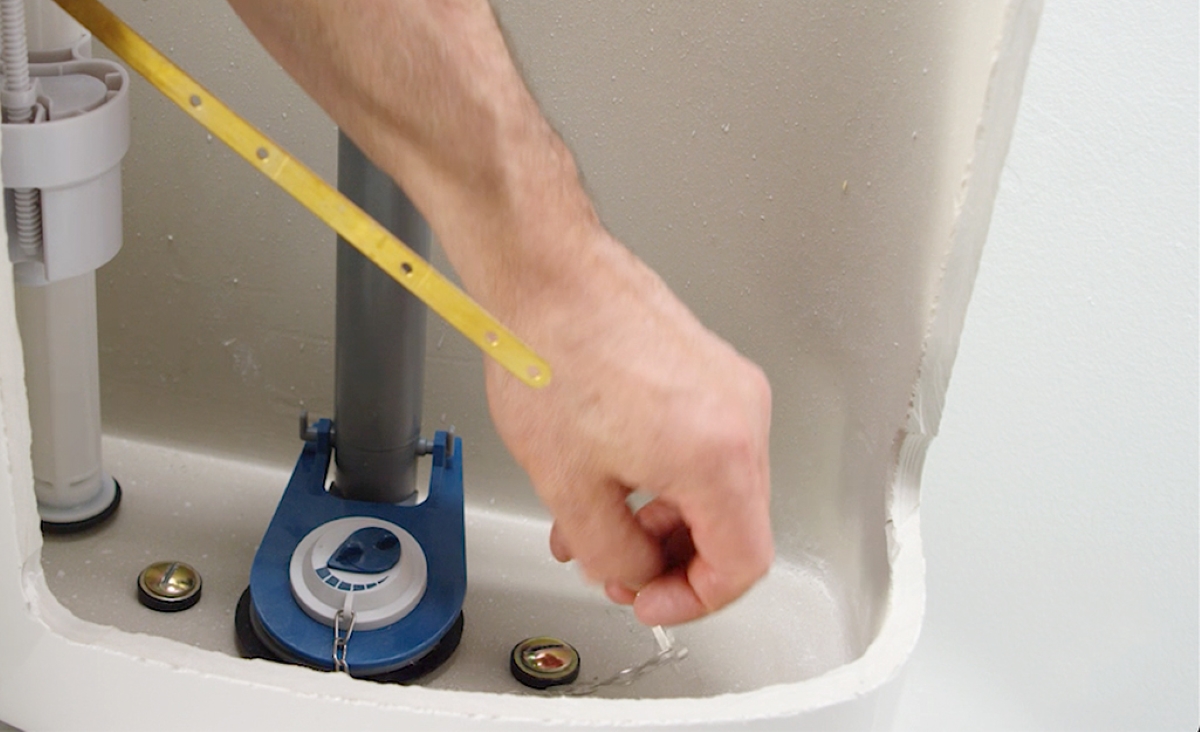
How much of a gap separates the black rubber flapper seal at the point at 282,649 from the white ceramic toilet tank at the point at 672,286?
14 millimetres

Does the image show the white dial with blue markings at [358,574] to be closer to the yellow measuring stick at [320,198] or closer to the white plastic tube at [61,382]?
the white plastic tube at [61,382]

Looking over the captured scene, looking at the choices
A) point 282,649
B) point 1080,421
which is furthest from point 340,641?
point 1080,421

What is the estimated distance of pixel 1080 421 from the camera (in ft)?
2.73

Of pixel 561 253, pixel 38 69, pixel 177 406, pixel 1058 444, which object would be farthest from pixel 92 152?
pixel 1058 444

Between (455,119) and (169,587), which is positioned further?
(169,587)

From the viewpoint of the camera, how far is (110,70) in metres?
0.54

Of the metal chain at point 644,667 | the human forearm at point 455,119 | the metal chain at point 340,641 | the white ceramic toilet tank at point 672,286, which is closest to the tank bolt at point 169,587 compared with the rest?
the white ceramic toilet tank at point 672,286

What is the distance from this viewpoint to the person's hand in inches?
17.2

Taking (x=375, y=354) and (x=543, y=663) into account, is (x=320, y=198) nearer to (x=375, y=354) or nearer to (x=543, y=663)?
(x=375, y=354)

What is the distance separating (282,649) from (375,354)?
0.54 ft

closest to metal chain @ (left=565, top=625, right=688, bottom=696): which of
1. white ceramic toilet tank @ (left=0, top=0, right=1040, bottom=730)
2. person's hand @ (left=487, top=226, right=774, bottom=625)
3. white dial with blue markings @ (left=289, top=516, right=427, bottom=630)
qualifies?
white ceramic toilet tank @ (left=0, top=0, right=1040, bottom=730)

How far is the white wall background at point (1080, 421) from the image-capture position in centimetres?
74

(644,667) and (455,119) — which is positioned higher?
(455,119)

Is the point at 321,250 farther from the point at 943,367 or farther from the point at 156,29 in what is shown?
the point at 943,367
